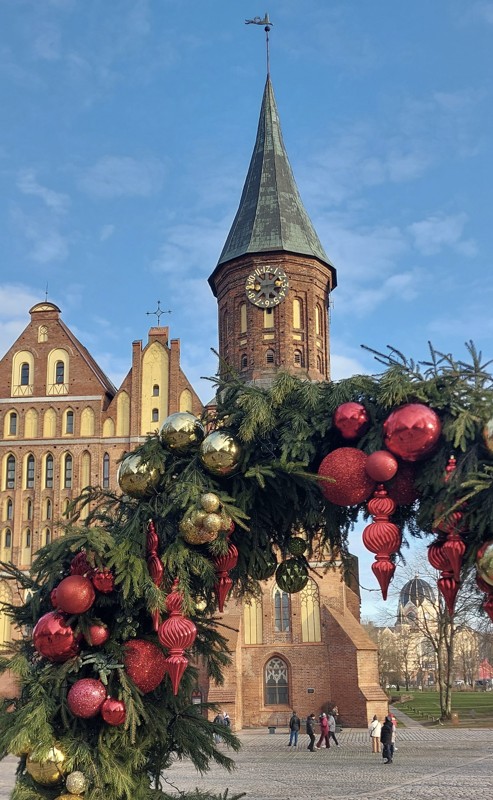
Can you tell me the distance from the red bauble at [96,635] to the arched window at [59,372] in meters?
27.8

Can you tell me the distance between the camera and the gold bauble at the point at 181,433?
7.41 m

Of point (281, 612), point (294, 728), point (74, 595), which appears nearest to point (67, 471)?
point (281, 612)

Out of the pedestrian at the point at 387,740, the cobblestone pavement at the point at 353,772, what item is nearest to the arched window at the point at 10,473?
the cobblestone pavement at the point at 353,772

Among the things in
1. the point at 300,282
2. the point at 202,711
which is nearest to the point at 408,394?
the point at 202,711

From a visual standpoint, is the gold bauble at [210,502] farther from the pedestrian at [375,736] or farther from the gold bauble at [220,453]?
the pedestrian at [375,736]

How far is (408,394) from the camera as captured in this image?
684 cm

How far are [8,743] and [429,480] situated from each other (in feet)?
12.4

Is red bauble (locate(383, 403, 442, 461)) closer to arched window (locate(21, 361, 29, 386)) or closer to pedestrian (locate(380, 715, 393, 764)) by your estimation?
pedestrian (locate(380, 715, 393, 764))

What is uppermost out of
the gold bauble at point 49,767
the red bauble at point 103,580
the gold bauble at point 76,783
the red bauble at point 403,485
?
the red bauble at point 403,485

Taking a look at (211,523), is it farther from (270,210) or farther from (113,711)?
(270,210)

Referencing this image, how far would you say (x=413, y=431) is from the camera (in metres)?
6.53

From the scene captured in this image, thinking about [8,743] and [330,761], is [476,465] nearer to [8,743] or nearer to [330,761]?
[8,743]

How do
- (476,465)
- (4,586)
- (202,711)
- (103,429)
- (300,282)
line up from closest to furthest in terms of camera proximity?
(476,465)
(202,711)
(4,586)
(103,429)
(300,282)

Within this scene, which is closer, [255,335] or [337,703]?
[337,703]
